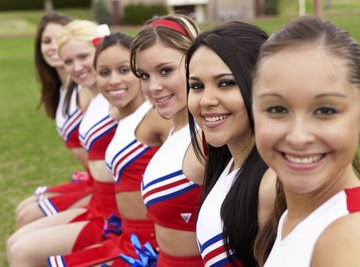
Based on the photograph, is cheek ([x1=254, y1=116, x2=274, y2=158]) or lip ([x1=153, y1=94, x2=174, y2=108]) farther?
lip ([x1=153, y1=94, x2=174, y2=108])

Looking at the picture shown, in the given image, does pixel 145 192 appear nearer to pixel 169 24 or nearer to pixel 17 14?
pixel 169 24

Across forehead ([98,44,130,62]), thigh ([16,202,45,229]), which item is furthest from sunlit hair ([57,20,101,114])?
thigh ([16,202,45,229])

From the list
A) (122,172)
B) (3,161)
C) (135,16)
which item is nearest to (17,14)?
(135,16)

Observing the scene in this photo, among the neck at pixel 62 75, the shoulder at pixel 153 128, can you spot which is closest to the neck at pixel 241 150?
the shoulder at pixel 153 128

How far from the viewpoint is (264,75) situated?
60.6 inches

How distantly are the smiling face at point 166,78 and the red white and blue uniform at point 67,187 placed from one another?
5.77 ft

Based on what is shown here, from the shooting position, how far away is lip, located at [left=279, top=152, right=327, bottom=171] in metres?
1.50

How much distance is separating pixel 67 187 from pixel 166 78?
79.9 inches

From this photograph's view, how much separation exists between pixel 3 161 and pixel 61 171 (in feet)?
3.53

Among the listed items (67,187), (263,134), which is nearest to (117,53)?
(67,187)

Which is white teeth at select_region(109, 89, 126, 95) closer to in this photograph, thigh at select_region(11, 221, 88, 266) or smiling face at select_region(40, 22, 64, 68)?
thigh at select_region(11, 221, 88, 266)

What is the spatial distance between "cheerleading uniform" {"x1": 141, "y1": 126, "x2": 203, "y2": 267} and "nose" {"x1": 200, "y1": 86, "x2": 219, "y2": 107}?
58cm

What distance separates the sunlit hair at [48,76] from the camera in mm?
5168

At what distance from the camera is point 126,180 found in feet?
11.6
